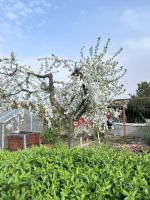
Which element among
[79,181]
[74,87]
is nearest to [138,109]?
[74,87]

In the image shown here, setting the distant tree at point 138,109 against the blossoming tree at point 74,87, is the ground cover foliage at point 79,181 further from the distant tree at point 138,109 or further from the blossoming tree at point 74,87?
the distant tree at point 138,109

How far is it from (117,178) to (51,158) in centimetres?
165

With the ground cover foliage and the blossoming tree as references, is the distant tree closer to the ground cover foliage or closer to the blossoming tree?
the blossoming tree

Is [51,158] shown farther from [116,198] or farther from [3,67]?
[3,67]

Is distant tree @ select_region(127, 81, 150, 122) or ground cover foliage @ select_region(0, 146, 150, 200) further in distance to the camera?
distant tree @ select_region(127, 81, 150, 122)

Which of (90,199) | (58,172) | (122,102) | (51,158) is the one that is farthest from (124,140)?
(90,199)

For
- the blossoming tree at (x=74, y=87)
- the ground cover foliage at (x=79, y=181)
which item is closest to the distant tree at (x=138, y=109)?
the blossoming tree at (x=74, y=87)

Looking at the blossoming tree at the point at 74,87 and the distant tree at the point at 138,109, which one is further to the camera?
the distant tree at the point at 138,109

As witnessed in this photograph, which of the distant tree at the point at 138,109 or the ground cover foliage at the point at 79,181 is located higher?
the distant tree at the point at 138,109

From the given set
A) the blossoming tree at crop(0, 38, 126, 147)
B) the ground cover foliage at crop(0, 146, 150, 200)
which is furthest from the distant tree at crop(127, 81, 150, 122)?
the ground cover foliage at crop(0, 146, 150, 200)

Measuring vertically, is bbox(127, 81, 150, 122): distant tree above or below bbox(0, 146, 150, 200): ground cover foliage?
above

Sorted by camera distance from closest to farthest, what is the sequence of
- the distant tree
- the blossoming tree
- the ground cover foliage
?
1. the ground cover foliage
2. the blossoming tree
3. the distant tree

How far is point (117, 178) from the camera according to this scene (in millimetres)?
3496

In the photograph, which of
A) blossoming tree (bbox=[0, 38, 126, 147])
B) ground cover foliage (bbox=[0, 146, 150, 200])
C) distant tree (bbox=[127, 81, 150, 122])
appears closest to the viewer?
ground cover foliage (bbox=[0, 146, 150, 200])
